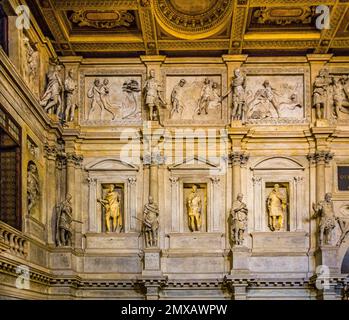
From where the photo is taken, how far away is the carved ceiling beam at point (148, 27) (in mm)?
15508

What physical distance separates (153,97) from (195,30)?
2293 millimetres

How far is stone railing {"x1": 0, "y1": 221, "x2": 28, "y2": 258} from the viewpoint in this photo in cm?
1150

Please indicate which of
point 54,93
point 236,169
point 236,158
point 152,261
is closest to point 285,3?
point 236,158

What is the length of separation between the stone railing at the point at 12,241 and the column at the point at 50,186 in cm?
268

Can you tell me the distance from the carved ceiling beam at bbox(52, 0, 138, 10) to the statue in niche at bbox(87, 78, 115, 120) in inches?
116

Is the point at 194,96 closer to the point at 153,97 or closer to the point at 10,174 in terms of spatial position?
the point at 153,97

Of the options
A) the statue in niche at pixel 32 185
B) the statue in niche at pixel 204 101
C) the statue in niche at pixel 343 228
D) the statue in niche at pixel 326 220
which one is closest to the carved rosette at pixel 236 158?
the statue in niche at pixel 204 101

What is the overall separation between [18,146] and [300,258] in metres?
8.48

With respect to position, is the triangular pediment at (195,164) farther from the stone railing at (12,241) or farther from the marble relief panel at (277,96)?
the stone railing at (12,241)

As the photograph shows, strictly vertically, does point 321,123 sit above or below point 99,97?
below

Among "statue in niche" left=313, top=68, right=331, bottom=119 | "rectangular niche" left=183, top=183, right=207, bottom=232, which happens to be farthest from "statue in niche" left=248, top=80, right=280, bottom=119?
"rectangular niche" left=183, top=183, right=207, bottom=232

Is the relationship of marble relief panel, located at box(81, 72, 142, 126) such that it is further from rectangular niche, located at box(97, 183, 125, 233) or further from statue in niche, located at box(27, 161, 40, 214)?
statue in niche, located at box(27, 161, 40, 214)

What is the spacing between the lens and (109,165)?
17.6m
